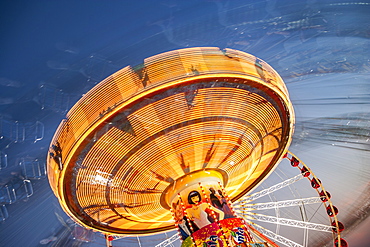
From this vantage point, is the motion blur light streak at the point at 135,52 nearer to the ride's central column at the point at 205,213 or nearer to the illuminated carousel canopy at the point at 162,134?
the illuminated carousel canopy at the point at 162,134

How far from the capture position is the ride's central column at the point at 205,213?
6301mm

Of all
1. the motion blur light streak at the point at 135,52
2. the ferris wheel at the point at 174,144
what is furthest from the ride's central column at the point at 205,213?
the motion blur light streak at the point at 135,52

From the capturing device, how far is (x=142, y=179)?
6.75 metres

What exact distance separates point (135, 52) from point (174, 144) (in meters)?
1.92

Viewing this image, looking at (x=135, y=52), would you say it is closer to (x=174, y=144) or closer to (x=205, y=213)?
(x=174, y=144)

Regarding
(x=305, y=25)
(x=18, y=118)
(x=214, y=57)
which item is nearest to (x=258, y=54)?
(x=305, y=25)

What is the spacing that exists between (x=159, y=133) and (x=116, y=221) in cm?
268

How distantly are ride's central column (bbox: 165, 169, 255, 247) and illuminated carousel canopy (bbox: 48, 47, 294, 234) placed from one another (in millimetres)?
98

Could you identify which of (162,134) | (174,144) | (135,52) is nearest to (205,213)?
(174,144)

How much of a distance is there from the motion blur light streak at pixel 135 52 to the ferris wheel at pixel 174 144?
1.22 ft

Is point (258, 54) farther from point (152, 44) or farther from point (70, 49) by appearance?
point (70, 49)

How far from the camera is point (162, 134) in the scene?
19.6 ft

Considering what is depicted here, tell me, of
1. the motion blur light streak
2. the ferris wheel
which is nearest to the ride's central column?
the ferris wheel

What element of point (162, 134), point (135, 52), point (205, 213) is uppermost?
point (135, 52)
